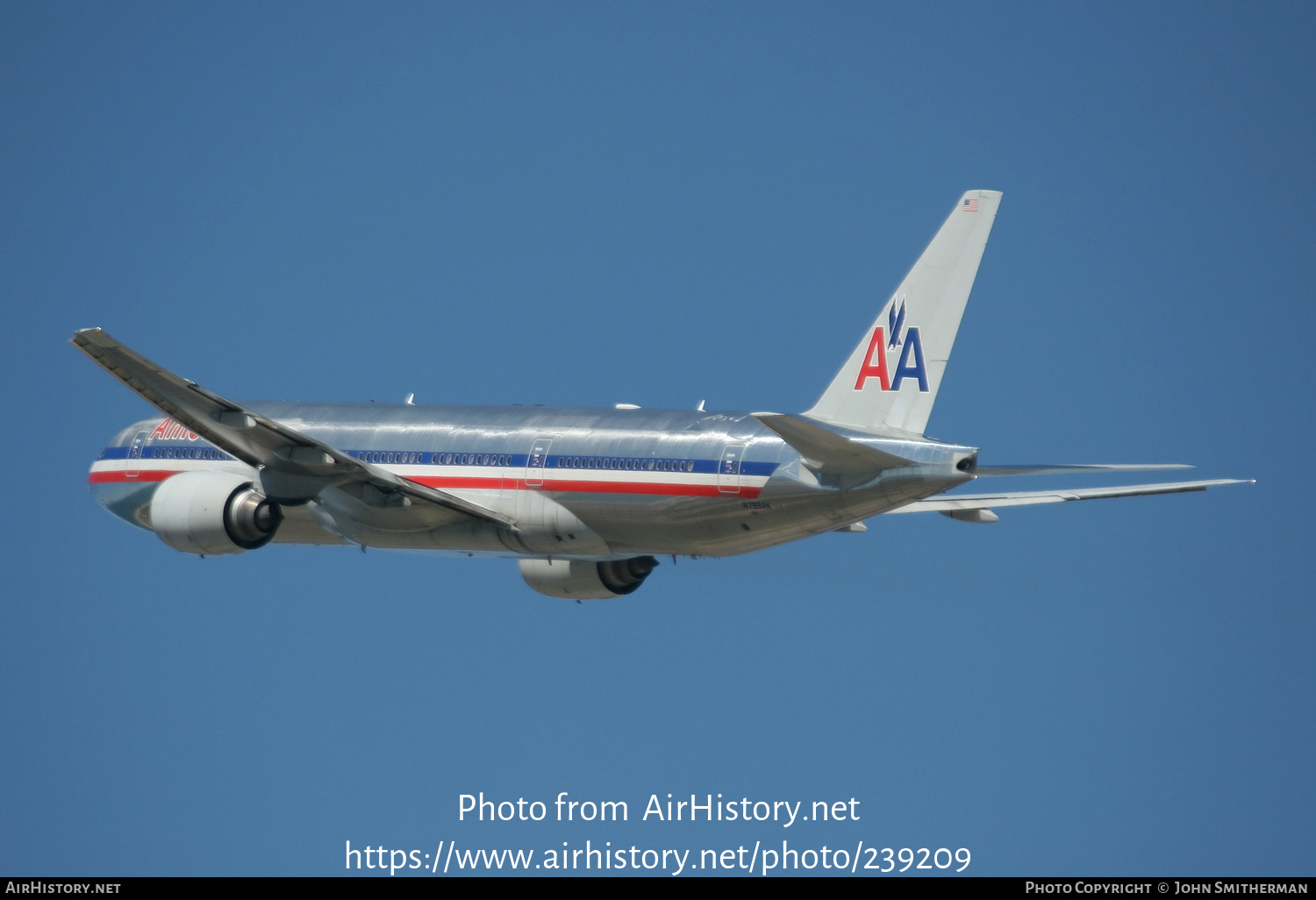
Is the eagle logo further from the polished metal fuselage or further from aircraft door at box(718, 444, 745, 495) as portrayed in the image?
aircraft door at box(718, 444, 745, 495)

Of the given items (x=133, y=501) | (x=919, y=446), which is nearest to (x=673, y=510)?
(x=919, y=446)

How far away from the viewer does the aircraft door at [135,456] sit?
54.8 m

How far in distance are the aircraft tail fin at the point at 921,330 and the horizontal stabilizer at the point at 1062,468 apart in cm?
186

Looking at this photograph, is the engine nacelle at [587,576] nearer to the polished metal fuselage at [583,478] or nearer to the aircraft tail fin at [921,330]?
A: the polished metal fuselage at [583,478]

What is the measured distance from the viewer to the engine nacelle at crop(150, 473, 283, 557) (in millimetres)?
50844

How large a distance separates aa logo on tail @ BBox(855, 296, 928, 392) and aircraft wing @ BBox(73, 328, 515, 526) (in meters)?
9.29

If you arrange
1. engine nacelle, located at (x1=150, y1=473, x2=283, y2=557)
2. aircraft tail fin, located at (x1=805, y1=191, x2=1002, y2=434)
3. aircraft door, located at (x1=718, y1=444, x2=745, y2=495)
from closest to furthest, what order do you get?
1. aircraft tail fin, located at (x1=805, y1=191, x2=1002, y2=434)
2. aircraft door, located at (x1=718, y1=444, x2=745, y2=495)
3. engine nacelle, located at (x1=150, y1=473, x2=283, y2=557)

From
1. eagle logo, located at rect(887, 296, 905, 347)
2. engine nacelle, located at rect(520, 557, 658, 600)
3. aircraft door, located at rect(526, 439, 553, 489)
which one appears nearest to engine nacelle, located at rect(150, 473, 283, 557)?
aircraft door, located at rect(526, 439, 553, 489)

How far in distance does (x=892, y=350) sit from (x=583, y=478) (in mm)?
7644

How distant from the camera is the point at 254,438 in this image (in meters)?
47.4

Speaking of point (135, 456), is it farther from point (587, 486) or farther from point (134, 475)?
point (587, 486)

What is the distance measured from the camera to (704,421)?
4838cm

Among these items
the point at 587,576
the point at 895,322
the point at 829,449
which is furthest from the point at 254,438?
the point at 895,322

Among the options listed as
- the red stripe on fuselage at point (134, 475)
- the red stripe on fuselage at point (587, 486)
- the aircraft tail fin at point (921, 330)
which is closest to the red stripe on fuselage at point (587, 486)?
the red stripe on fuselage at point (587, 486)
